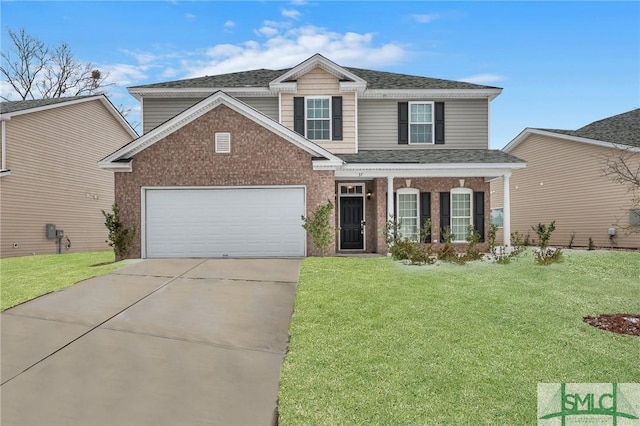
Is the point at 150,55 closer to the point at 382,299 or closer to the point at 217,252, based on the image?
the point at 217,252

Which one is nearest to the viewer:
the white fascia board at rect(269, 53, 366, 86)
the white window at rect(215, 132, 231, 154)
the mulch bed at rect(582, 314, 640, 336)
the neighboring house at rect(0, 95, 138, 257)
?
the mulch bed at rect(582, 314, 640, 336)

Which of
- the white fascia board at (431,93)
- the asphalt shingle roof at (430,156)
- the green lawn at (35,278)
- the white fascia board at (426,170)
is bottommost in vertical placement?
the green lawn at (35,278)

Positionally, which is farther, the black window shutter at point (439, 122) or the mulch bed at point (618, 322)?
the black window shutter at point (439, 122)

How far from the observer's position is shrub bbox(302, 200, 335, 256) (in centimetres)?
1341

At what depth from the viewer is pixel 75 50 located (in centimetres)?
3253

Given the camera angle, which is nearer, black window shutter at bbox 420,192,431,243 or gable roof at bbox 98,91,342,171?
gable roof at bbox 98,91,342,171

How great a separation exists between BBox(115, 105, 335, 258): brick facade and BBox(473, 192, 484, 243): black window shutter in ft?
23.2

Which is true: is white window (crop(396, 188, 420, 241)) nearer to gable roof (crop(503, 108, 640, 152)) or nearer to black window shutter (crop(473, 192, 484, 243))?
black window shutter (crop(473, 192, 484, 243))

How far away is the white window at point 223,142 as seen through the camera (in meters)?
13.7

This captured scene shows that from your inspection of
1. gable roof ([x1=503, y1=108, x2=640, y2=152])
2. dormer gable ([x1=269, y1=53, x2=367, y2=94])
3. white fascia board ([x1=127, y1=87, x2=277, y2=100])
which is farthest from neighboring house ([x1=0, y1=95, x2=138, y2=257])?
gable roof ([x1=503, y1=108, x2=640, y2=152])

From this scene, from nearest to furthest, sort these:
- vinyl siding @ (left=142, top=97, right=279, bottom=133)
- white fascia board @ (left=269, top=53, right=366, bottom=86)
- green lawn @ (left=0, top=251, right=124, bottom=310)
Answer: green lawn @ (left=0, top=251, right=124, bottom=310) < white fascia board @ (left=269, top=53, right=366, bottom=86) < vinyl siding @ (left=142, top=97, right=279, bottom=133)

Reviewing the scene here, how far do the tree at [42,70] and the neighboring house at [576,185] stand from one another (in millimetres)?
31884

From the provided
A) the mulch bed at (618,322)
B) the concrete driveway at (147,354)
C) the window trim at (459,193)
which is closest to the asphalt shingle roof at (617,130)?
the window trim at (459,193)

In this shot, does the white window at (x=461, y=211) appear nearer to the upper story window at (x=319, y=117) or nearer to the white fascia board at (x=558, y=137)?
the upper story window at (x=319, y=117)
